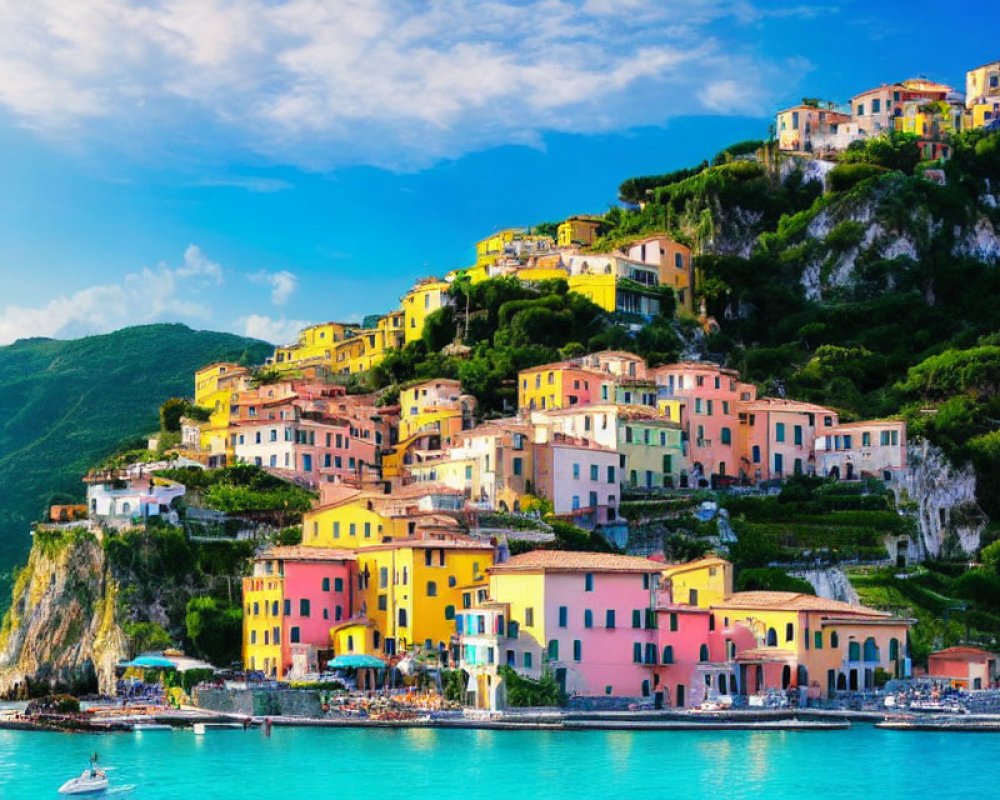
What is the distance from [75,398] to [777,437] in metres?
58.9

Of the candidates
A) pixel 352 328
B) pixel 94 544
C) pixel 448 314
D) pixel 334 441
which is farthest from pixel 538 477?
pixel 352 328

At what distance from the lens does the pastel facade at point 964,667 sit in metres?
65.8

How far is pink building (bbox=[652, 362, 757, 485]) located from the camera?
78875mm

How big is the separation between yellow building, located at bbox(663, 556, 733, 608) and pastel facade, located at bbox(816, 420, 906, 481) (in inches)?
520

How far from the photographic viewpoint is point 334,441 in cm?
8100

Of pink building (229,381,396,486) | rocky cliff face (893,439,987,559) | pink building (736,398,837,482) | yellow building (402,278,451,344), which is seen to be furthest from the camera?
yellow building (402,278,451,344)

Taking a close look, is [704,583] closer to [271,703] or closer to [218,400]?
[271,703]

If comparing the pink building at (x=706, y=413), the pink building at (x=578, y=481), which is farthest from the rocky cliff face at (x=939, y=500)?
the pink building at (x=578, y=481)

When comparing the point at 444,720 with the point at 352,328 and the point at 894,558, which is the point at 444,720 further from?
the point at 352,328

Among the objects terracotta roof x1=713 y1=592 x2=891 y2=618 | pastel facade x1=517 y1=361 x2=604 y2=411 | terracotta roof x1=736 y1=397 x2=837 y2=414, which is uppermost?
pastel facade x1=517 y1=361 x2=604 y2=411

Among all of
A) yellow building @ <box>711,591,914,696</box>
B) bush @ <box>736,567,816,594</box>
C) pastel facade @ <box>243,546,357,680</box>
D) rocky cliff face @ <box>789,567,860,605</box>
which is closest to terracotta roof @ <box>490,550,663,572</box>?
yellow building @ <box>711,591,914,696</box>

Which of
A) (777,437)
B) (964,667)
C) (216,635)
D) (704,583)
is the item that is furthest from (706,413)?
(216,635)

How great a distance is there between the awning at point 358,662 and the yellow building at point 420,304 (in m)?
34.5

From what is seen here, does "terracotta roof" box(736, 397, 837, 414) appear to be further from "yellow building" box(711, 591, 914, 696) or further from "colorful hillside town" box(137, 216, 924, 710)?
"yellow building" box(711, 591, 914, 696)
